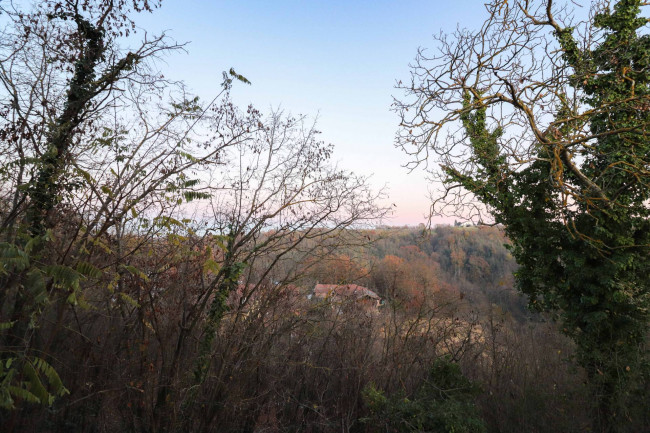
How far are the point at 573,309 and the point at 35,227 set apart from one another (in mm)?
12473

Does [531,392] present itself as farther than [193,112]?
Yes

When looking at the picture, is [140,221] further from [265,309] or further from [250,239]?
[265,309]

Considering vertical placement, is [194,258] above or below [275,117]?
below

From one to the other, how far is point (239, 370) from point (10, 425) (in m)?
3.11

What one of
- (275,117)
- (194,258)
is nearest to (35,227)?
(194,258)

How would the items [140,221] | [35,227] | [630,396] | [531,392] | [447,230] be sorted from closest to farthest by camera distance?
[35,227] < [140,221] < [630,396] < [531,392] < [447,230]

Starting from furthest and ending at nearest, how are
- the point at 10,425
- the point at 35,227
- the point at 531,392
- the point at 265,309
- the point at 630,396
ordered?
the point at 531,392 < the point at 630,396 < the point at 265,309 < the point at 35,227 < the point at 10,425

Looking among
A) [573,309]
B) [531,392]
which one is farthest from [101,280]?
[573,309]

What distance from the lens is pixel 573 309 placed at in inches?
382

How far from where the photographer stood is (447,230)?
246ft

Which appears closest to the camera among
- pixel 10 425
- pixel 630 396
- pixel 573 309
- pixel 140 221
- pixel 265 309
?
pixel 10 425

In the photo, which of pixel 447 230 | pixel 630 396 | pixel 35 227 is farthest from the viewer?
pixel 447 230

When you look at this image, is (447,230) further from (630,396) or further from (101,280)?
(101,280)

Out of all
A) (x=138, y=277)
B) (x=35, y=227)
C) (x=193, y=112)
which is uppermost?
(x=193, y=112)
